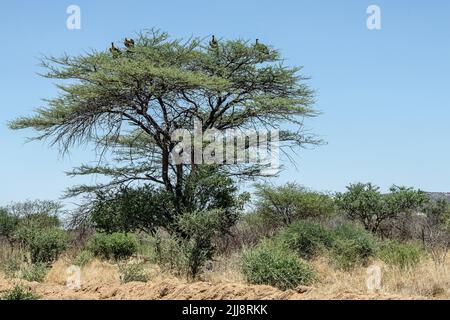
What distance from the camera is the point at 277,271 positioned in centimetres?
1224

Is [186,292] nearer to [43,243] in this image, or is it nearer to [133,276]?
[133,276]

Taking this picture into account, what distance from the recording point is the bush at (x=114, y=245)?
817 inches

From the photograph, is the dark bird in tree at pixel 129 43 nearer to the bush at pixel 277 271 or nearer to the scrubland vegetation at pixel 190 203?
the scrubland vegetation at pixel 190 203

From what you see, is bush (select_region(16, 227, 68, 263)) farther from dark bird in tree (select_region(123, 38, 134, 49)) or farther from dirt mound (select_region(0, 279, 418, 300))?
dark bird in tree (select_region(123, 38, 134, 49))

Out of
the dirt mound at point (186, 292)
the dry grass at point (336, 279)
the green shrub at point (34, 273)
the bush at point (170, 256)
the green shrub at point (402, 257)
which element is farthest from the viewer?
the green shrub at point (34, 273)

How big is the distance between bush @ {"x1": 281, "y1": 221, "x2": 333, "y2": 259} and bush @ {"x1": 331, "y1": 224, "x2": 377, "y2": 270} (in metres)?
0.32

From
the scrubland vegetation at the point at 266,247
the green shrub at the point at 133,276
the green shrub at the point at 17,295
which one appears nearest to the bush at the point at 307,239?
the scrubland vegetation at the point at 266,247

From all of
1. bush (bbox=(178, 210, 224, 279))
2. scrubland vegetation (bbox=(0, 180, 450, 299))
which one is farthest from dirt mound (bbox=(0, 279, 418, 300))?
bush (bbox=(178, 210, 224, 279))

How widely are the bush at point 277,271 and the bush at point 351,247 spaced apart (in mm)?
2764

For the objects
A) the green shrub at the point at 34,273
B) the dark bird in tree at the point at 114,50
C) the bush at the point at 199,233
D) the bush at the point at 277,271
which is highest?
the dark bird in tree at the point at 114,50

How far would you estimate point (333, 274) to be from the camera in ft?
45.6

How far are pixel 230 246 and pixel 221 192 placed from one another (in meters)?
2.52

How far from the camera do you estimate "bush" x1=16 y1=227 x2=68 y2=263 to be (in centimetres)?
1853
